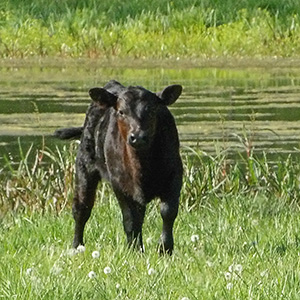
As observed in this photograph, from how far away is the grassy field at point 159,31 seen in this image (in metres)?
20.2

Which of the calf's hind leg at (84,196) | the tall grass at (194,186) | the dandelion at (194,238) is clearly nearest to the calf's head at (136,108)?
the dandelion at (194,238)

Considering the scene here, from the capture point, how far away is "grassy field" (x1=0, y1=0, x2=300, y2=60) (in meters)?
20.2

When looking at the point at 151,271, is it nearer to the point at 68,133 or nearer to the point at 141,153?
the point at 141,153

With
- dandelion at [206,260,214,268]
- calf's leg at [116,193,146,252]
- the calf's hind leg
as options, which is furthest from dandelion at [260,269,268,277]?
the calf's hind leg

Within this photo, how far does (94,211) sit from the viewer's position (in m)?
8.30

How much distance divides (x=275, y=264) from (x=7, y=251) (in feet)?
4.90

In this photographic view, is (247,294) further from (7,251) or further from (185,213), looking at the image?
(185,213)

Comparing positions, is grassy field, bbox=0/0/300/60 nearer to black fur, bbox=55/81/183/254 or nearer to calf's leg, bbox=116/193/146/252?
black fur, bbox=55/81/183/254

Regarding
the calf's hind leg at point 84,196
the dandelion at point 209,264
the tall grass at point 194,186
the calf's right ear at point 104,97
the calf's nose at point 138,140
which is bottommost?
the tall grass at point 194,186

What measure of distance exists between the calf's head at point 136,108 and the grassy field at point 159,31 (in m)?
13.2

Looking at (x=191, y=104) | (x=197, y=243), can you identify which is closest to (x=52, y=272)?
(x=197, y=243)

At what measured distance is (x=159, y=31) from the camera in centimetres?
2062

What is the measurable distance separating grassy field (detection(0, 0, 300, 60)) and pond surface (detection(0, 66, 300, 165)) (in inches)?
31.7

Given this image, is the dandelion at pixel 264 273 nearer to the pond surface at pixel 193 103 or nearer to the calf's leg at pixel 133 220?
the calf's leg at pixel 133 220
